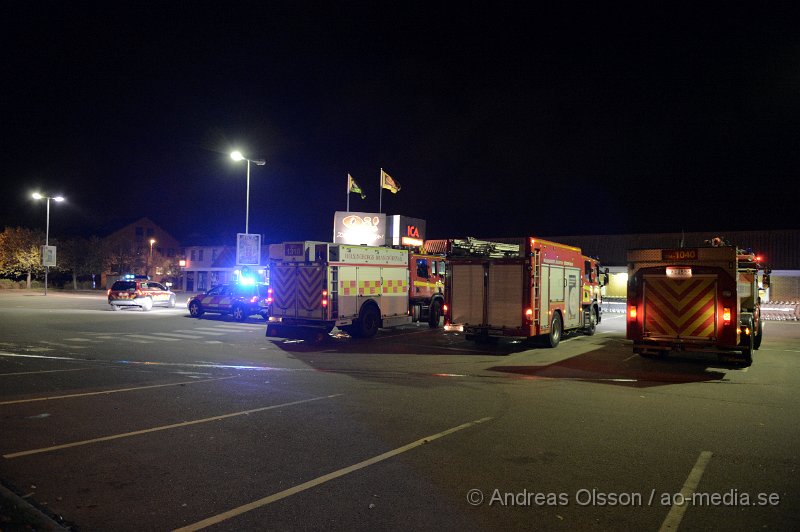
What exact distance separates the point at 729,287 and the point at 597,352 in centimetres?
401

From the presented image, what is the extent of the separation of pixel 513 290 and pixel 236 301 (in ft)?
46.1

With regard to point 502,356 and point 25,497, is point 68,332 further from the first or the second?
point 25,497

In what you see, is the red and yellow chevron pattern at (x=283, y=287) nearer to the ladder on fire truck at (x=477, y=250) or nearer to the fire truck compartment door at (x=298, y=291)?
the fire truck compartment door at (x=298, y=291)

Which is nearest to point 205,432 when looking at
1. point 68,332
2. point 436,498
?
point 436,498

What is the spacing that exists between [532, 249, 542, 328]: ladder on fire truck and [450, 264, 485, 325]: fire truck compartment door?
1490 mm

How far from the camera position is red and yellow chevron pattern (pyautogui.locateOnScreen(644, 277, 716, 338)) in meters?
12.9

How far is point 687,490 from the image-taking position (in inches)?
207

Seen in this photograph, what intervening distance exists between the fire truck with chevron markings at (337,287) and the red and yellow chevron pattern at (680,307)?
8.61 m

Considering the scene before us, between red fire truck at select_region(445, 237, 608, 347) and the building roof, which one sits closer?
red fire truck at select_region(445, 237, 608, 347)

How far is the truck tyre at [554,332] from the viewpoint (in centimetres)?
1625

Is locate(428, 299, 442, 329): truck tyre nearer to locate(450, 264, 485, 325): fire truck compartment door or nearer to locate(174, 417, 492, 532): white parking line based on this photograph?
locate(450, 264, 485, 325): fire truck compartment door

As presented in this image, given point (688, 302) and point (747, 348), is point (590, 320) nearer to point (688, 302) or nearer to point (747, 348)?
point (688, 302)

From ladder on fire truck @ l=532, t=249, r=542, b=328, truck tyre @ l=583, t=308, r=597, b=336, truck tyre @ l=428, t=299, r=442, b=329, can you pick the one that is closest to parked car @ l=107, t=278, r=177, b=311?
truck tyre @ l=428, t=299, r=442, b=329

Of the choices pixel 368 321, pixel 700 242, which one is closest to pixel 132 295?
pixel 368 321
